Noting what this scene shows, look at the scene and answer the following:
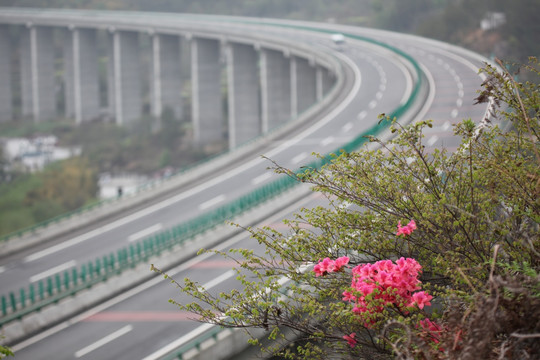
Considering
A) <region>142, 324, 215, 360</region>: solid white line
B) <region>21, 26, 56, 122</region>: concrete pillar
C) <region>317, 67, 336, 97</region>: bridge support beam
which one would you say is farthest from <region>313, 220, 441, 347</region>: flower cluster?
<region>21, 26, 56, 122</region>: concrete pillar

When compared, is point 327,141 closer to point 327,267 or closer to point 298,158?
point 298,158

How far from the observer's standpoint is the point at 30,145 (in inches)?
3912

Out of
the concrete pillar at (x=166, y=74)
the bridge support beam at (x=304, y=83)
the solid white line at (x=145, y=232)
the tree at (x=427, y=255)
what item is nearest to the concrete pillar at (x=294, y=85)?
the bridge support beam at (x=304, y=83)

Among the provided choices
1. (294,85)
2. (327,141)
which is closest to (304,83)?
(294,85)

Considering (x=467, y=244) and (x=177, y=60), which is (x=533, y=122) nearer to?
(x=467, y=244)

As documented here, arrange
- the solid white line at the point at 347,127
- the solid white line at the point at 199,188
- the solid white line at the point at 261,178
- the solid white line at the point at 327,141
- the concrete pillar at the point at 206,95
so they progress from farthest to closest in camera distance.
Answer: the concrete pillar at the point at 206,95, the solid white line at the point at 347,127, the solid white line at the point at 327,141, the solid white line at the point at 261,178, the solid white line at the point at 199,188

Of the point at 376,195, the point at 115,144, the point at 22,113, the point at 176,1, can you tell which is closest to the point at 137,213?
the point at 376,195

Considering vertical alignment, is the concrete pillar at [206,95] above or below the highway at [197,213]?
below

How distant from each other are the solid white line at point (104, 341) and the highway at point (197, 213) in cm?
3

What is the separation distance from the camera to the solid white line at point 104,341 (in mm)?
19250

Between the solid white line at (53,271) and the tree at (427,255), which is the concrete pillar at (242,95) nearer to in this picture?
the solid white line at (53,271)

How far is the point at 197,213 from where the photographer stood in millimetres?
33094

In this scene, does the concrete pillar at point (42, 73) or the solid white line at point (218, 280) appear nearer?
the solid white line at point (218, 280)

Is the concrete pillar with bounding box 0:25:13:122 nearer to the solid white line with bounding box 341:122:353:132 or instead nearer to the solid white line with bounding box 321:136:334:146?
the solid white line with bounding box 341:122:353:132
